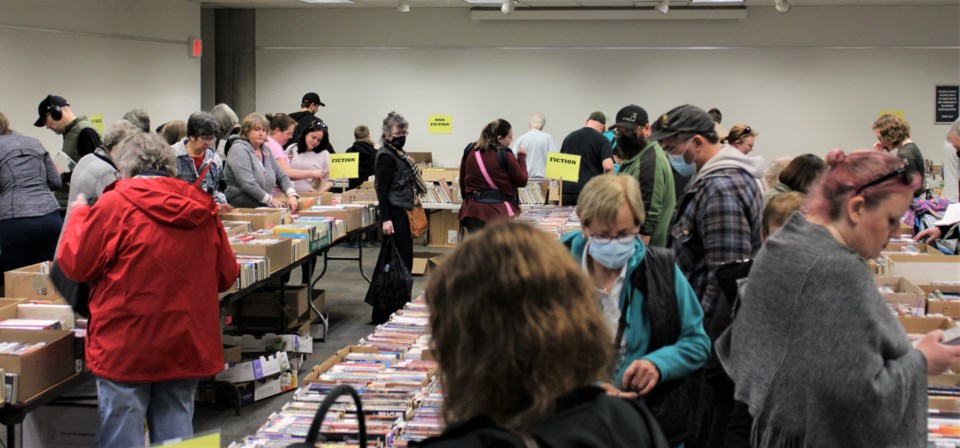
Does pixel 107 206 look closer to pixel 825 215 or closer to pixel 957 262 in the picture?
pixel 825 215

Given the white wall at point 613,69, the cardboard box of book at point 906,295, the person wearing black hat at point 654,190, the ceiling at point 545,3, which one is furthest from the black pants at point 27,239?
the white wall at point 613,69

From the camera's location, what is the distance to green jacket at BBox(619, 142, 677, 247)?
15.8 feet

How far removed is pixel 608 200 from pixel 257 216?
14.0 ft

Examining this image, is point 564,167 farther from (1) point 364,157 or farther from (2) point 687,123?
(2) point 687,123

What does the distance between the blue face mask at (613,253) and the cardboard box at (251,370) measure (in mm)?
3373

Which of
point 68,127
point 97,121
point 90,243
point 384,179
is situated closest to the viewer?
point 90,243

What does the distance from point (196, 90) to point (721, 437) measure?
11.6m

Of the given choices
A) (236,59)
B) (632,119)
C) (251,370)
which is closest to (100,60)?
(236,59)

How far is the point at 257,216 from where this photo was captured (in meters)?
6.48

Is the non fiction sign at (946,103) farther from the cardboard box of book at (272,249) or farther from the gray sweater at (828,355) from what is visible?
the gray sweater at (828,355)

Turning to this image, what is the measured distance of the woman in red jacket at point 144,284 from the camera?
11.2ft

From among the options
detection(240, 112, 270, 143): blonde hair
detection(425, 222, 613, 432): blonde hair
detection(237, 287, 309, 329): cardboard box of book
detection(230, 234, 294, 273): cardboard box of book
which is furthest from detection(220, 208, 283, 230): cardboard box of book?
detection(425, 222, 613, 432): blonde hair

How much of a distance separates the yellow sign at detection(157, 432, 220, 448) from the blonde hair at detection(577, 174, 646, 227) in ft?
4.36

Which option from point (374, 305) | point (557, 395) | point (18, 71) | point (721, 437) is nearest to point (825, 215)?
point (557, 395)
